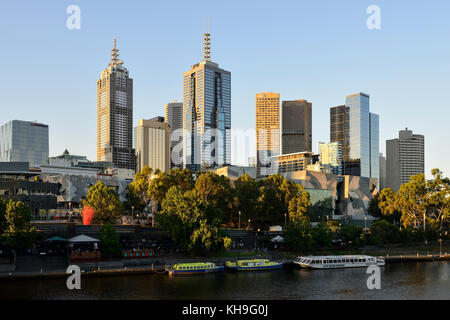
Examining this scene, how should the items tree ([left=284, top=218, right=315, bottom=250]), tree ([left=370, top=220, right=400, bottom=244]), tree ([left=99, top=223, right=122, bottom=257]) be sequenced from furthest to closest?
tree ([left=370, top=220, right=400, bottom=244]) → tree ([left=284, top=218, right=315, bottom=250]) → tree ([left=99, top=223, right=122, bottom=257])

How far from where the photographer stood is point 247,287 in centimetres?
8006

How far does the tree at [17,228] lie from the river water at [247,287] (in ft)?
39.9

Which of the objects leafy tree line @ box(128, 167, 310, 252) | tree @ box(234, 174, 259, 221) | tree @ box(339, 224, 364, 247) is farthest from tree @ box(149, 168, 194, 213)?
tree @ box(339, 224, 364, 247)

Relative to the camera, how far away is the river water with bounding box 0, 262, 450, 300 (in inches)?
2866

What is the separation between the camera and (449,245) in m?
142

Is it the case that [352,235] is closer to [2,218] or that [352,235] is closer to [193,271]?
[193,271]

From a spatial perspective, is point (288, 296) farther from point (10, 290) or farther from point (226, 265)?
point (10, 290)

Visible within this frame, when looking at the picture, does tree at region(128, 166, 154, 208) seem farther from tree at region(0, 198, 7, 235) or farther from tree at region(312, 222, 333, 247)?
tree at region(0, 198, 7, 235)

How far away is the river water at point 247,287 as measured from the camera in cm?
7280

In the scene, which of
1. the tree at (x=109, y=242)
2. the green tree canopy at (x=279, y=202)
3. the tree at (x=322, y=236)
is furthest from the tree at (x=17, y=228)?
the green tree canopy at (x=279, y=202)

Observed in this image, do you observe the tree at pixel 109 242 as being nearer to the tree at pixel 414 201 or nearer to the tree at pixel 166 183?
the tree at pixel 166 183

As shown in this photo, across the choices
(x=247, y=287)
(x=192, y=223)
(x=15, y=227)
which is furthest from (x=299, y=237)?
(x=15, y=227)

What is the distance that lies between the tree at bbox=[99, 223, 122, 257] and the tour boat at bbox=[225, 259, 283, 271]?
908 inches
